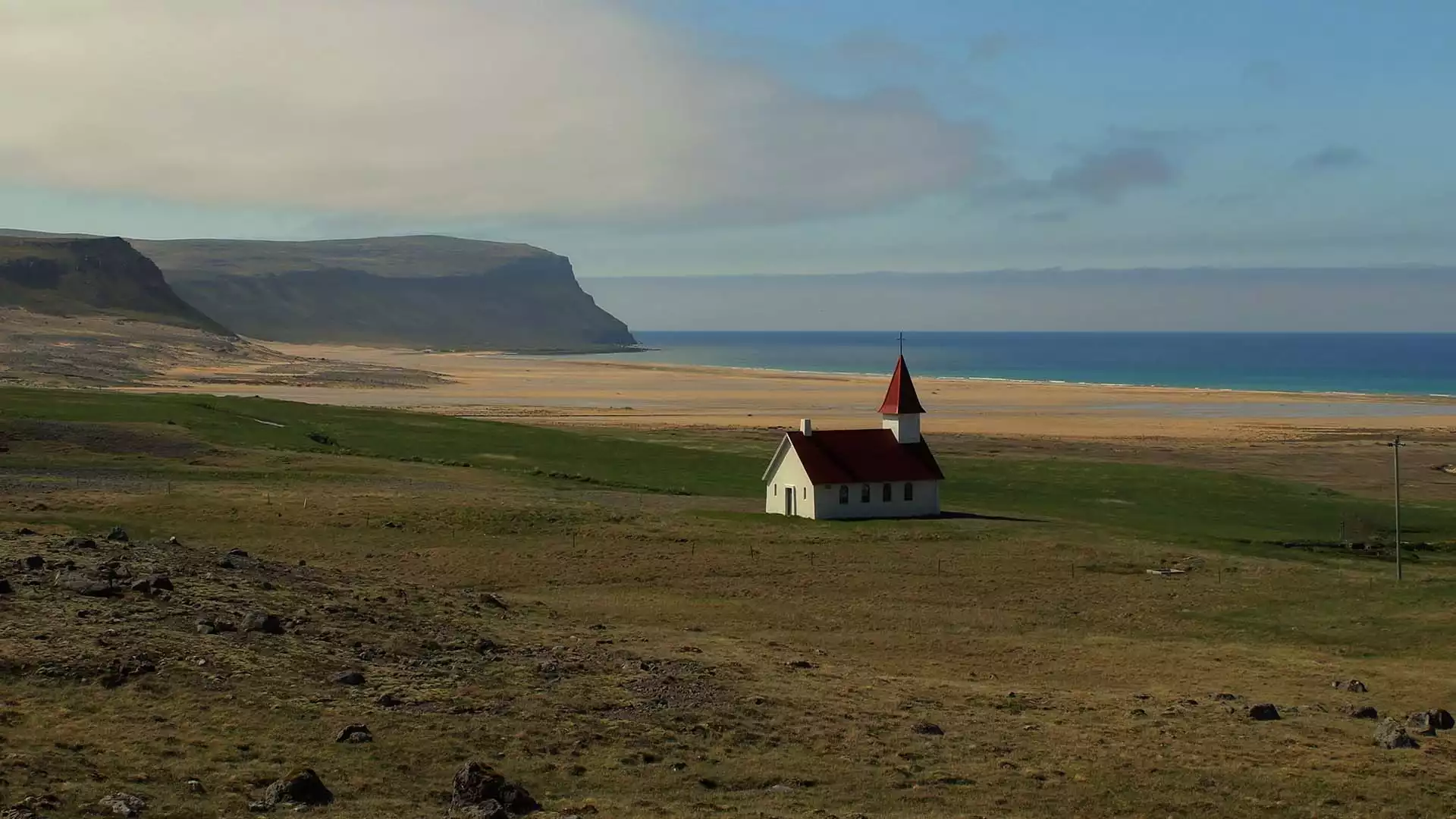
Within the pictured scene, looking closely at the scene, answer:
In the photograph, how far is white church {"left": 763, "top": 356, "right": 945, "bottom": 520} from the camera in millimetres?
51500

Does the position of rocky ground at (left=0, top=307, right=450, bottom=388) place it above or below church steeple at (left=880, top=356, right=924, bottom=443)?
above

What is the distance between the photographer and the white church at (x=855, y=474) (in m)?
51.5

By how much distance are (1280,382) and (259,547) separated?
7444 inches

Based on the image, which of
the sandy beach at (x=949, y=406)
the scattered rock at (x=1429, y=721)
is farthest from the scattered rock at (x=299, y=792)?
the sandy beach at (x=949, y=406)

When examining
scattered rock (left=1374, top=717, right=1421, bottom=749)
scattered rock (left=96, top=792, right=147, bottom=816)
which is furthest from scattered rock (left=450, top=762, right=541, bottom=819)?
scattered rock (left=1374, top=717, right=1421, bottom=749)

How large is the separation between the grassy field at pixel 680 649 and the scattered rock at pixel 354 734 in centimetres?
28

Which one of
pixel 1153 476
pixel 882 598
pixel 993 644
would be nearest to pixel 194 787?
pixel 993 644

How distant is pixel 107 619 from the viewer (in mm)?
22000

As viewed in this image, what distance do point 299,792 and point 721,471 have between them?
53676 millimetres

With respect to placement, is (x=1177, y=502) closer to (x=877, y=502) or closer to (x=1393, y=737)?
(x=877, y=502)

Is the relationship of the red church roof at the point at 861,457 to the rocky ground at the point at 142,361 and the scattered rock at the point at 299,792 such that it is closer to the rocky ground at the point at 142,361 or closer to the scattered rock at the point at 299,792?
the scattered rock at the point at 299,792

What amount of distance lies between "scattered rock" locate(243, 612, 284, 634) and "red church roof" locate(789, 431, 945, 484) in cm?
2961

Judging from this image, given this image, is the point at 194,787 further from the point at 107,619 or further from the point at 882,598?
the point at 882,598

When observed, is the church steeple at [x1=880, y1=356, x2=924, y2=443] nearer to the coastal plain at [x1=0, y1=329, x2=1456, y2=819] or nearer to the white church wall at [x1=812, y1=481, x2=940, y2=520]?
the white church wall at [x1=812, y1=481, x2=940, y2=520]
